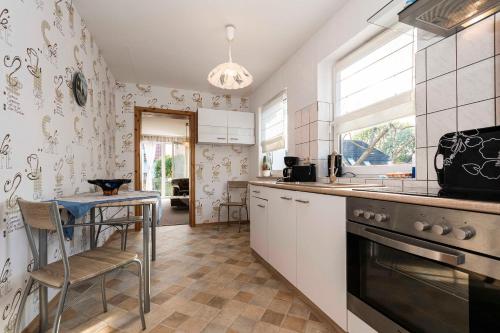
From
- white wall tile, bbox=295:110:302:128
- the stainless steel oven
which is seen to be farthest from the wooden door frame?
the stainless steel oven

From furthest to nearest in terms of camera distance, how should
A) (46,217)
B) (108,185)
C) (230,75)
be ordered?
(230,75) → (108,185) → (46,217)

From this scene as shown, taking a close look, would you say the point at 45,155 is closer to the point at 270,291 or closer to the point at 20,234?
the point at 20,234

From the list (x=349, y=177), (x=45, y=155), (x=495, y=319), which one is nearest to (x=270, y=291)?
(x=349, y=177)

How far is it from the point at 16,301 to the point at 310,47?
3015 mm

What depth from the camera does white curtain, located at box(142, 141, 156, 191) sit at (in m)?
7.93

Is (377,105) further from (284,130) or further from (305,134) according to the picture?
(284,130)

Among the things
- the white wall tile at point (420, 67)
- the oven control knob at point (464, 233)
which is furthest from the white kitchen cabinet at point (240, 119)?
the oven control knob at point (464, 233)

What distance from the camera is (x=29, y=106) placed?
1.38m

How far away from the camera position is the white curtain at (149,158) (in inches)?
312

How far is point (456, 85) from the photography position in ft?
4.05

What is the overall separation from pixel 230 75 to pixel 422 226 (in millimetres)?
1796

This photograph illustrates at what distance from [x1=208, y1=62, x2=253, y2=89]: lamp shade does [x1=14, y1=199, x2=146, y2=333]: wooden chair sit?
156 cm

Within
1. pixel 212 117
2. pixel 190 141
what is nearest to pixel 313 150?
pixel 212 117

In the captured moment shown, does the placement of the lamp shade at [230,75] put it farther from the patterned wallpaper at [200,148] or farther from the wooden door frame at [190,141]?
the patterned wallpaper at [200,148]
